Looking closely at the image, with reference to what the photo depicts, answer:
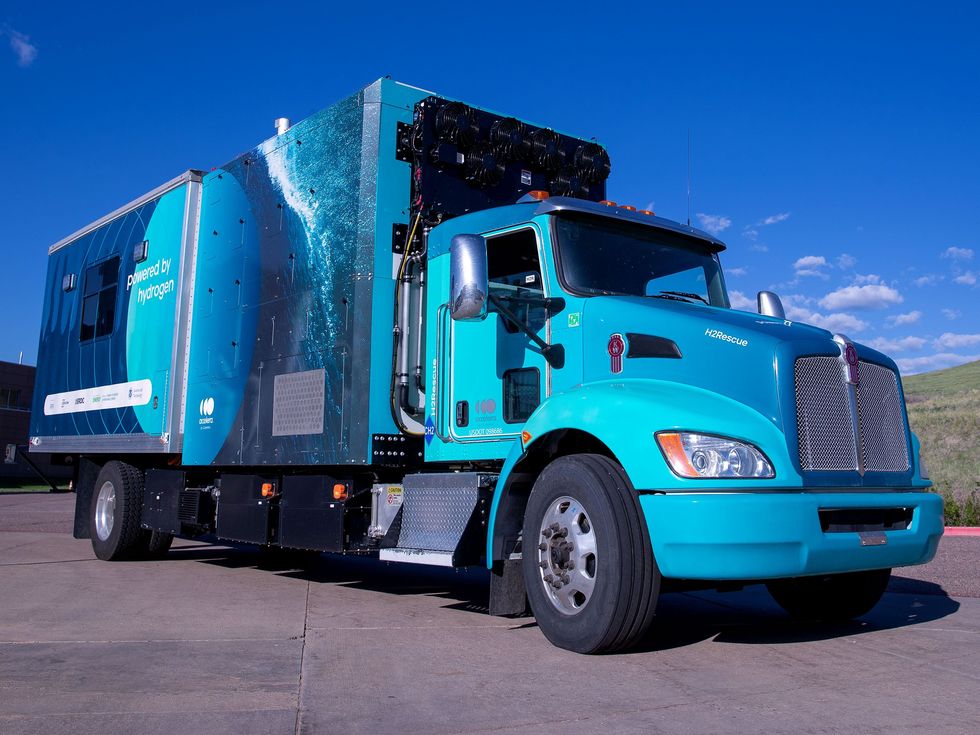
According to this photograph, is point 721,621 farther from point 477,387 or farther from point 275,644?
point 275,644

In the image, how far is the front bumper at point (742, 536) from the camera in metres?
4.94

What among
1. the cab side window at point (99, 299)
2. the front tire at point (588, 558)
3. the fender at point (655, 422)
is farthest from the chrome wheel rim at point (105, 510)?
the fender at point (655, 422)

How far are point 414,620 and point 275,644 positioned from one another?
1.34 meters

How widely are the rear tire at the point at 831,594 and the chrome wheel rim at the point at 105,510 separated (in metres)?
8.11

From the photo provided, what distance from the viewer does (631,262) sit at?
673 centimetres

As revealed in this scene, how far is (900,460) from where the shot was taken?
19.7 ft

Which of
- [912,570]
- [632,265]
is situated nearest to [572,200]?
[632,265]

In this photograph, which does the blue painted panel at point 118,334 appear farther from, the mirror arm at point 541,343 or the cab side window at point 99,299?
the mirror arm at point 541,343

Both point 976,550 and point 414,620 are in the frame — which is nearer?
point 414,620

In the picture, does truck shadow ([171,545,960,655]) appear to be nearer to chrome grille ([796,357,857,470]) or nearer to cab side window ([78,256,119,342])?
chrome grille ([796,357,857,470])

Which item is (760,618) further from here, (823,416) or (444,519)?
(444,519)

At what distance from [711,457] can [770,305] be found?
2930 mm

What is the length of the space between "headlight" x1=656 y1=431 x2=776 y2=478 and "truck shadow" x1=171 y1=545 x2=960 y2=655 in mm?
1286

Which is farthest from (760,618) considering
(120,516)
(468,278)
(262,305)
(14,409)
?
(14,409)
